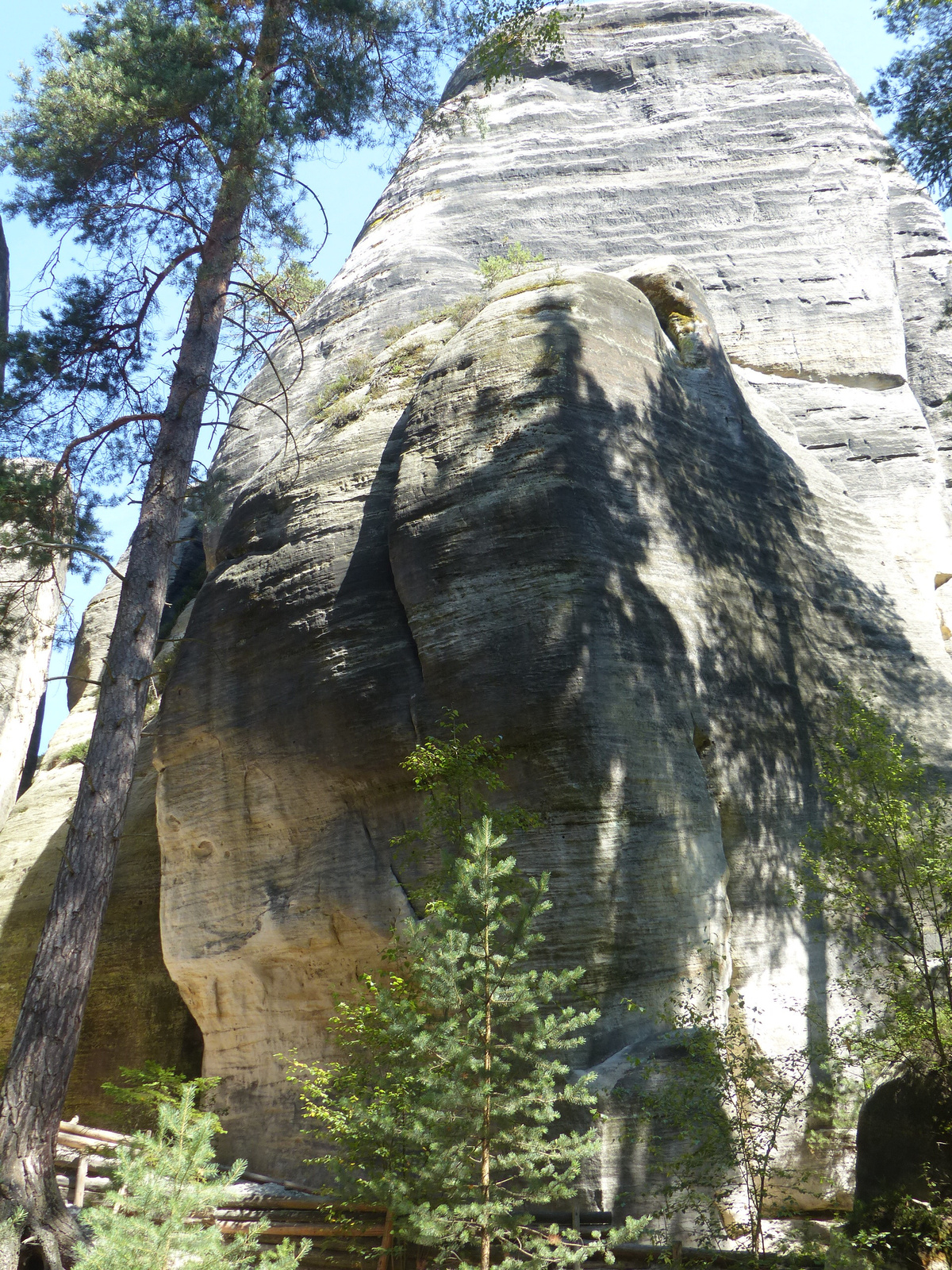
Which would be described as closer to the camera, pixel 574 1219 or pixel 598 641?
pixel 574 1219

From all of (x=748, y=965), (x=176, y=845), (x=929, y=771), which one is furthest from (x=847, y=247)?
(x=176, y=845)

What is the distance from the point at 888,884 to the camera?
23.0 feet

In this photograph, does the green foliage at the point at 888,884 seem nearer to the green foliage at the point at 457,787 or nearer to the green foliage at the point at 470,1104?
the green foliage at the point at 470,1104

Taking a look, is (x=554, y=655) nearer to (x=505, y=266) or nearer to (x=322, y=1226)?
(x=322, y=1226)

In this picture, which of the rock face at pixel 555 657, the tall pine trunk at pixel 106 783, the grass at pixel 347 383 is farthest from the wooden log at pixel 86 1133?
the grass at pixel 347 383

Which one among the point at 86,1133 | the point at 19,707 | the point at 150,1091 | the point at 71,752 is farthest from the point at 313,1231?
the point at 19,707

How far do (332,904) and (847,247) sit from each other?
13946 millimetres

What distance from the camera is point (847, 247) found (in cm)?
1694

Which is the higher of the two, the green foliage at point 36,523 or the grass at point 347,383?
the grass at point 347,383

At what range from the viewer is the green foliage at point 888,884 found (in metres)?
6.31

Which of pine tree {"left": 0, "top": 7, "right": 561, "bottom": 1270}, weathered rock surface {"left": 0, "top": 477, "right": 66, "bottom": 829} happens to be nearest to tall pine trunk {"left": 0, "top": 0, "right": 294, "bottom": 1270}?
pine tree {"left": 0, "top": 7, "right": 561, "bottom": 1270}

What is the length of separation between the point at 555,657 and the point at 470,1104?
339cm

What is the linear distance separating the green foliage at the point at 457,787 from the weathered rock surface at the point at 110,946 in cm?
307

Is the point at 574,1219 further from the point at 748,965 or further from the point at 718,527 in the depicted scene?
the point at 718,527
